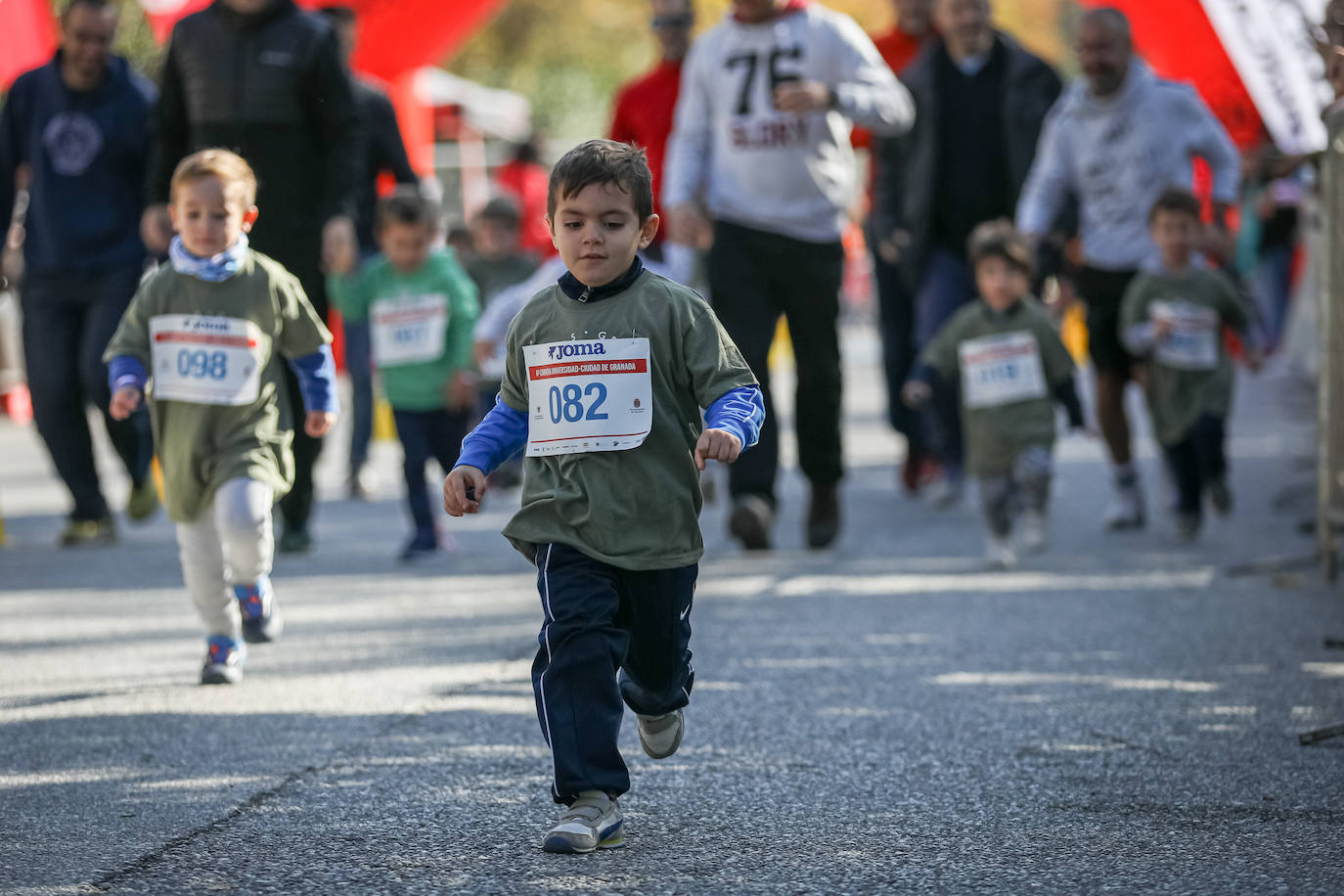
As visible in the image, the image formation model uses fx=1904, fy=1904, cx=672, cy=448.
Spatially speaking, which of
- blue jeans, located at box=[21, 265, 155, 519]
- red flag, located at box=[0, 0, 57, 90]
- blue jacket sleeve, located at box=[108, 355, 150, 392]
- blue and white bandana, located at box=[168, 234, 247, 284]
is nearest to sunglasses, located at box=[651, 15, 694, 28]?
blue jeans, located at box=[21, 265, 155, 519]

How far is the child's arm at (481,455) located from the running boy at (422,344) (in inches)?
160

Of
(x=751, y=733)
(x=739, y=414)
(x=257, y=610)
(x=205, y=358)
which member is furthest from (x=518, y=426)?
(x=257, y=610)

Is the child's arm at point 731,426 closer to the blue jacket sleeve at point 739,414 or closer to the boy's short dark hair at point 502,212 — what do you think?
the blue jacket sleeve at point 739,414

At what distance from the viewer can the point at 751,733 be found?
468 centimetres

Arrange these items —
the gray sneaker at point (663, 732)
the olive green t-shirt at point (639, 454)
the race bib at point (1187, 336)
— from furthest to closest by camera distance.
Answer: the race bib at point (1187, 336) < the gray sneaker at point (663, 732) < the olive green t-shirt at point (639, 454)

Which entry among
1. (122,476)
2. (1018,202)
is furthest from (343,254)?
(122,476)

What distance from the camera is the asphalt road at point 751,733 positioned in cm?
355

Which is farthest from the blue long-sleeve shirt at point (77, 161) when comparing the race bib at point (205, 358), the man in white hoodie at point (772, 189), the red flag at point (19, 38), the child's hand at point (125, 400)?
the child's hand at point (125, 400)

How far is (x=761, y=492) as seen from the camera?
7793 millimetres

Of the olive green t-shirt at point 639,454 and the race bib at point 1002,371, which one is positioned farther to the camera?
the race bib at point 1002,371

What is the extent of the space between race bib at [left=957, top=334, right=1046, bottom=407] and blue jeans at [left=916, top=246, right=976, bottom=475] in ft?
4.45

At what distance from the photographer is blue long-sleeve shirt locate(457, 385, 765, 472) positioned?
371 centimetres

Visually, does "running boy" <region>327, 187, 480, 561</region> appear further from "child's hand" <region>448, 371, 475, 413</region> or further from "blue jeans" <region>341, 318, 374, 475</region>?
"blue jeans" <region>341, 318, 374, 475</region>

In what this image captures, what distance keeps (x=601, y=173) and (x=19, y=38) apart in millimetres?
7824
